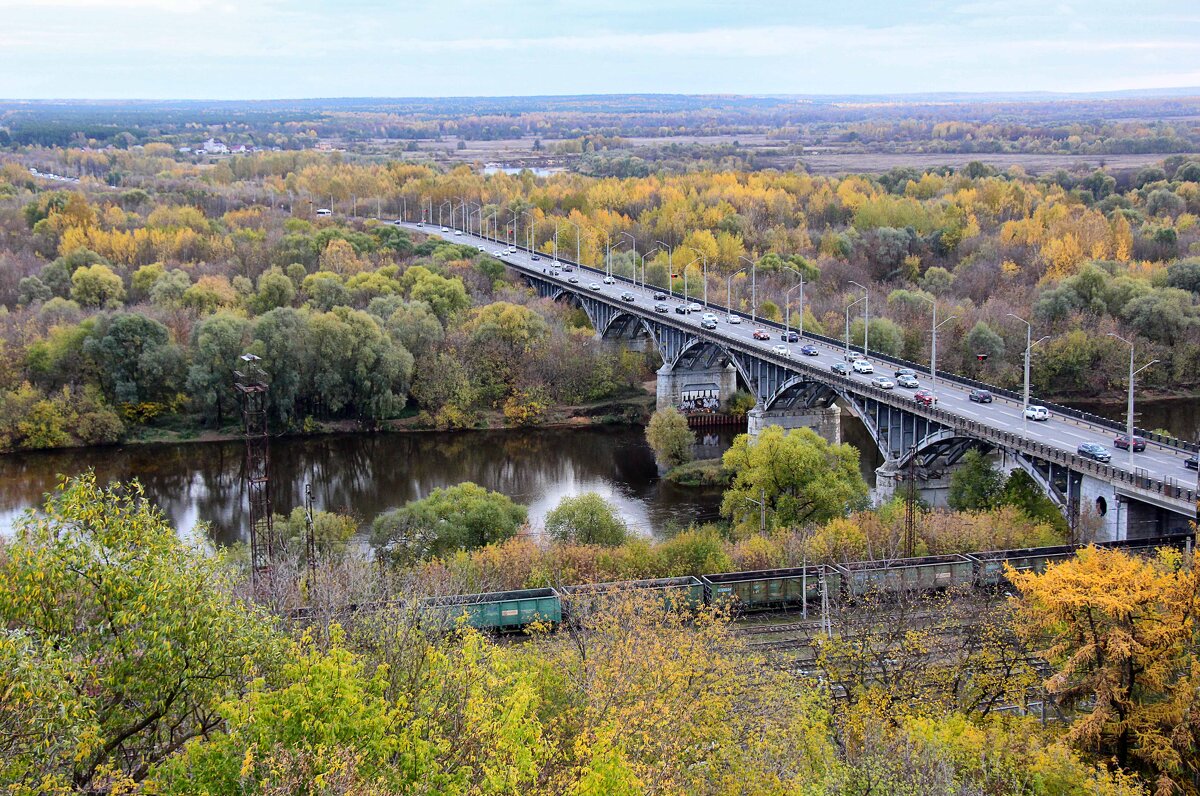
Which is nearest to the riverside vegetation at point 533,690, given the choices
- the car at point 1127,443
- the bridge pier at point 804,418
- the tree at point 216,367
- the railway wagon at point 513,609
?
the railway wagon at point 513,609

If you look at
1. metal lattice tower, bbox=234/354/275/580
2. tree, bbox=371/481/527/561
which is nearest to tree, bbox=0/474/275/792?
metal lattice tower, bbox=234/354/275/580

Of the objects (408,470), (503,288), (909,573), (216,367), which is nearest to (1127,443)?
(909,573)

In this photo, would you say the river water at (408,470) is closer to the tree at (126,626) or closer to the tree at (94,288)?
the tree at (94,288)

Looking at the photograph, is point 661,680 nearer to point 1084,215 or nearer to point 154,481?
point 154,481

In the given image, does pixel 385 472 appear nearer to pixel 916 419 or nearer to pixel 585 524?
pixel 585 524

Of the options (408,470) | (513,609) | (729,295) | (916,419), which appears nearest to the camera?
(513,609)

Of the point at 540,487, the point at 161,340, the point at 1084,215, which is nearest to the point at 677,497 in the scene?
the point at 540,487

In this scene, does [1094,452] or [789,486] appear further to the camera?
[789,486]
